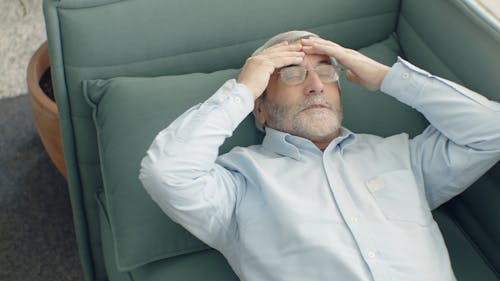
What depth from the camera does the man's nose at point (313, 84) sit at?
1396 mm

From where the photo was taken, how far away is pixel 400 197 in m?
1.34

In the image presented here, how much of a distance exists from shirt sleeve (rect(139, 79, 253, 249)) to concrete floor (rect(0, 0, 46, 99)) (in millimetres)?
1411

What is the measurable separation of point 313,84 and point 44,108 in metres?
0.81

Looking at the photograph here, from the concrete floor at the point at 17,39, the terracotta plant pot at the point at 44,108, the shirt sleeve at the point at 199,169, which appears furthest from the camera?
the concrete floor at the point at 17,39

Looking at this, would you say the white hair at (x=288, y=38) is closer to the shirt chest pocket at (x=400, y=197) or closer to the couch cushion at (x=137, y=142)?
the couch cushion at (x=137, y=142)

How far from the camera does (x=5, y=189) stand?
216cm

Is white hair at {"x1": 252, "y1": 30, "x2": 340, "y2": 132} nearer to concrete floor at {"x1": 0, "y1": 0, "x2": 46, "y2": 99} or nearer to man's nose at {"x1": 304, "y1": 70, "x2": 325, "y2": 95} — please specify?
man's nose at {"x1": 304, "y1": 70, "x2": 325, "y2": 95}

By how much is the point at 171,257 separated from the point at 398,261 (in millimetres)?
536

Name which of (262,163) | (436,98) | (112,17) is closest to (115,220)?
(262,163)

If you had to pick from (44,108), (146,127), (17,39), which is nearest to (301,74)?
(146,127)

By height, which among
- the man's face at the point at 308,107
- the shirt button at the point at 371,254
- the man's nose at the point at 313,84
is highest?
the man's nose at the point at 313,84

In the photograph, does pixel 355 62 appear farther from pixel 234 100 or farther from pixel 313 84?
pixel 234 100

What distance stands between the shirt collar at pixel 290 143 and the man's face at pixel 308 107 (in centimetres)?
2

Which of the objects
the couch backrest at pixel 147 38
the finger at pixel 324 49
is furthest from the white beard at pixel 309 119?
the couch backrest at pixel 147 38
